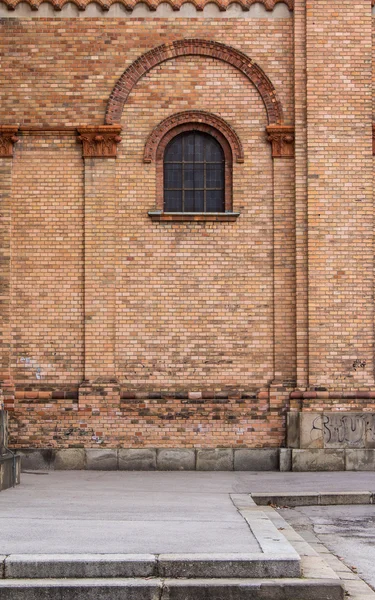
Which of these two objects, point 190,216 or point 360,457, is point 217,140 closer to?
point 190,216

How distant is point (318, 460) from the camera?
1606 centimetres

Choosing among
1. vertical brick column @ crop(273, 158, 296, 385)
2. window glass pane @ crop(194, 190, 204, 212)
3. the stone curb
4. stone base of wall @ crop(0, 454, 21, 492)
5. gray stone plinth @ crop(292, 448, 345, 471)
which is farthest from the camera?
window glass pane @ crop(194, 190, 204, 212)

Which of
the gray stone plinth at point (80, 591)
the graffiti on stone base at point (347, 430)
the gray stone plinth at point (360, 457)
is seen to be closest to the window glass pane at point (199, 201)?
the graffiti on stone base at point (347, 430)

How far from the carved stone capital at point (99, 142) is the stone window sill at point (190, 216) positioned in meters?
1.35

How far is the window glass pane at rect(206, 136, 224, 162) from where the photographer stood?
17094 millimetres

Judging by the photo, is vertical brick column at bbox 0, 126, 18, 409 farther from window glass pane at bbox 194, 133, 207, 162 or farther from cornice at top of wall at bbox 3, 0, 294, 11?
window glass pane at bbox 194, 133, 207, 162

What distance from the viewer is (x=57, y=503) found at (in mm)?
11078

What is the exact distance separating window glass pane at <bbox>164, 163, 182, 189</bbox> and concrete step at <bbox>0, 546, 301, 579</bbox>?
10.7 metres

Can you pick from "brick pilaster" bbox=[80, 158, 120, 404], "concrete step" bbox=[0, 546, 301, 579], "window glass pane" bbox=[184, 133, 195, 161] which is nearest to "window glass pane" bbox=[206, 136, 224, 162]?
"window glass pane" bbox=[184, 133, 195, 161]

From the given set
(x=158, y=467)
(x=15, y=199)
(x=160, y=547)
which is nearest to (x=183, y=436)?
(x=158, y=467)

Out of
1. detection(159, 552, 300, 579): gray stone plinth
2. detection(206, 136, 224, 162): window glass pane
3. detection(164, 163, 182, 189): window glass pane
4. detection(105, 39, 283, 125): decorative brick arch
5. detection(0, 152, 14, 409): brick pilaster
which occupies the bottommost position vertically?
detection(159, 552, 300, 579): gray stone plinth

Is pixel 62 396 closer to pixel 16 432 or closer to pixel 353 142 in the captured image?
pixel 16 432

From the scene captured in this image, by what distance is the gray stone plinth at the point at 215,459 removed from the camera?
16250mm

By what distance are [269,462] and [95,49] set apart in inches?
326
